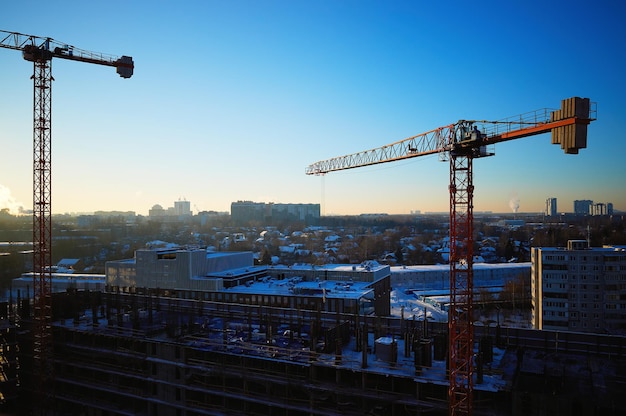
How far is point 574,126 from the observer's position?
1428 cm

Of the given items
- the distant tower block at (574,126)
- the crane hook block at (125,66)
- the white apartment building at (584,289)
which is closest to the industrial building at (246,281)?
the white apartment building at (584,289)

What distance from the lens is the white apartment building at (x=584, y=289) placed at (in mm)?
34438

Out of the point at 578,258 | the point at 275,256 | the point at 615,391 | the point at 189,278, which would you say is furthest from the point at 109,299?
the point at 275,256

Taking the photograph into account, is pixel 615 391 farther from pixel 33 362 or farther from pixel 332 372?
pixel 33 362

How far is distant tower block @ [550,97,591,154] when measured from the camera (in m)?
14.2

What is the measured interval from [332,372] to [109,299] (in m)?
15.7

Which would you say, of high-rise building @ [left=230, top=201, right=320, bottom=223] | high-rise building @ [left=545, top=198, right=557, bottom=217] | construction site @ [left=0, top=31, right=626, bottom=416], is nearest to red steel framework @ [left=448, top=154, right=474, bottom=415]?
construction site @ [left=0, top=31, right=626, bottom=416]

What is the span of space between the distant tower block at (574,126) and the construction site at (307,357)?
41mm

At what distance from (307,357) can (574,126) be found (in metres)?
11.7

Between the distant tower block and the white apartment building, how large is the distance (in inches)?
921

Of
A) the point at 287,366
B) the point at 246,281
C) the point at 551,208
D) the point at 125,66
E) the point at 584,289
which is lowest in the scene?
the point at 246,281

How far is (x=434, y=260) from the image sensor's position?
79875 mm

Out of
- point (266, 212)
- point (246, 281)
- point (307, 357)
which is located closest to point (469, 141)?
point (307, 357)

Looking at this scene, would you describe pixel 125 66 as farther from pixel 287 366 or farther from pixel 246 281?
pixel 287 366
